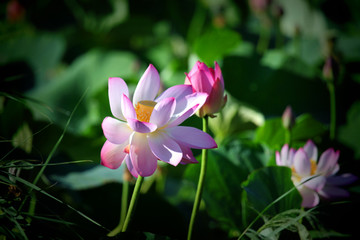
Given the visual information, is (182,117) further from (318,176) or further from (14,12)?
(14,12)

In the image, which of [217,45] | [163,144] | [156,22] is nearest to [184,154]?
[163,144]

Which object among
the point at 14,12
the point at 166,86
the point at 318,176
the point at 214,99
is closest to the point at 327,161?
the point at 318,176

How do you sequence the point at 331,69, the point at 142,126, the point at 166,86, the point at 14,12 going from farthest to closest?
the point at 14,12 < the point at 166,86 < the point at 331,69 < the point at 142,126

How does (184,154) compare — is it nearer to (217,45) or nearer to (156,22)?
(217,45)

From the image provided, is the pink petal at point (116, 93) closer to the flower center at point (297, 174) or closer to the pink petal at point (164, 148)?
the pink petal at point (164, 148)

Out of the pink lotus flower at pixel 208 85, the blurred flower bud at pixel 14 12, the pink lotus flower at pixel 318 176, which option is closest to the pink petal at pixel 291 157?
the pink lotus flower at pixel 318 176

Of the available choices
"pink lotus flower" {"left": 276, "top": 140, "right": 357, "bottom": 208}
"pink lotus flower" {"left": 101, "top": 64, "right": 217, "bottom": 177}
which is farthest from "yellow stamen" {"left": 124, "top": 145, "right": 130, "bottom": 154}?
"pink lotus flower" {"left": 276, "top": 140, "right": 357, "bottom": 208}

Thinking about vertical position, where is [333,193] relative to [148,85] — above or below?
below
